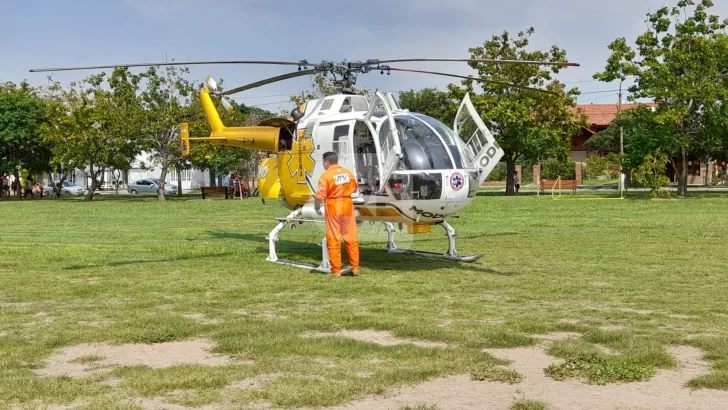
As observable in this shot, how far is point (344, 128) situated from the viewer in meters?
12.1

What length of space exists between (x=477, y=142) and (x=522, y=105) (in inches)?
1266

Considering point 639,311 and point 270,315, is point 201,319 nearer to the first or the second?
point 270,315

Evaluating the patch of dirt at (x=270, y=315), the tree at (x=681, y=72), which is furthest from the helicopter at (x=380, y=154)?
the tree at (x=681, y=72)

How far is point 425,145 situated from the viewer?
1115 cm

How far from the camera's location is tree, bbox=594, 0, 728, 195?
115 feet

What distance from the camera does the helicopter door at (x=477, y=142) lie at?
39.0 feet

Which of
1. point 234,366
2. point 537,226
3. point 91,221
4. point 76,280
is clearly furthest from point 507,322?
point 91,221

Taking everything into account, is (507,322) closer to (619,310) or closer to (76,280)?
(619,310)

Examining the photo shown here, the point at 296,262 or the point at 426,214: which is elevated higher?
the point at 426,214

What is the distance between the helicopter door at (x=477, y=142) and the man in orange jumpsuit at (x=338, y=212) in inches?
76.4

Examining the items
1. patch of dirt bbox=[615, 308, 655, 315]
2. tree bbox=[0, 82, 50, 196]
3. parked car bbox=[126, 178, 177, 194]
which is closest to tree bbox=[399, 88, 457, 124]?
parked car bbox=[126, 178, 177, 194]

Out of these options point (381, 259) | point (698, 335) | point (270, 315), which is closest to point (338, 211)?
point (381, 259)

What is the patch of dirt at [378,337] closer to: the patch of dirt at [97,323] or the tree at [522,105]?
the patch of dirt at [97,323]

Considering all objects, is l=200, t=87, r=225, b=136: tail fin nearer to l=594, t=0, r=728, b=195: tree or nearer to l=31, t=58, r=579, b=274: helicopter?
l=31, t=58, r=579, b=274: helicopter
